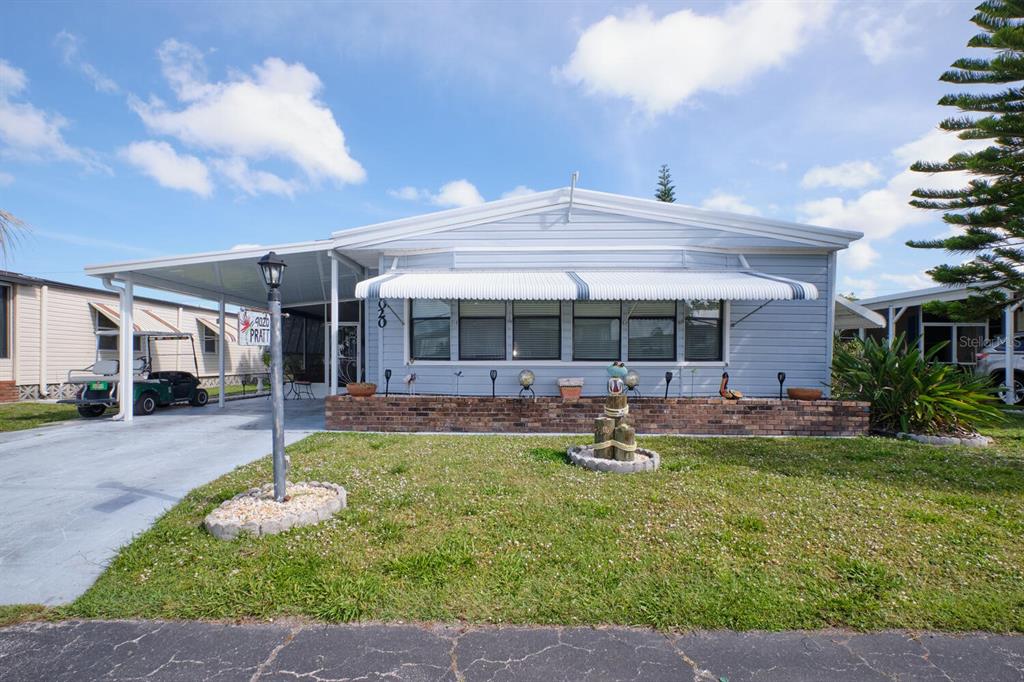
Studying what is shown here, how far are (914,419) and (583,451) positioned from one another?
19.2 feet

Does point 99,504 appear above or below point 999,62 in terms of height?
below

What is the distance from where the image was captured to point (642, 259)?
915cm

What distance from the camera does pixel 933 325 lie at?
1582 centimetres

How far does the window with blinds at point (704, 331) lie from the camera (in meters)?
9.14

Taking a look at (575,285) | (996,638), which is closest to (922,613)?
(996,638)

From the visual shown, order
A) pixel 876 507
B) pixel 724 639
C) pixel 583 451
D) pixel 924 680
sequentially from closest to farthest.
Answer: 1. pixel 924 680
2. pixel 724 639
3. pixel 876 507
4. pixel 583 451

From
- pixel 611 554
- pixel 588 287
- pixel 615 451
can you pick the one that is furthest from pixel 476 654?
pixel 588 287

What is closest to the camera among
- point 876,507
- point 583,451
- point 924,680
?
point 924,680

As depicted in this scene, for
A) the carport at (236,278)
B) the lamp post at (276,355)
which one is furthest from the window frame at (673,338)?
the lamp post at (276,355)

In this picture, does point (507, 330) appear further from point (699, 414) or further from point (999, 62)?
point (999, 62)

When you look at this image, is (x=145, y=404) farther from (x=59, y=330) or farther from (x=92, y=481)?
(x=59, y=330)

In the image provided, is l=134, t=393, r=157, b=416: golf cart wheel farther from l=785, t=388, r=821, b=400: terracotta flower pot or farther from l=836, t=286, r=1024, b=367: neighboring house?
l=836, t=286, r=1024, b=367: neighboring house

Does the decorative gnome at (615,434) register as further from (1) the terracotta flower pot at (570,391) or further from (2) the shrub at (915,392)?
(2) the shrub at (915,392)

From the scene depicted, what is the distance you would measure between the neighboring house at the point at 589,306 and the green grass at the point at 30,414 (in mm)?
3127
